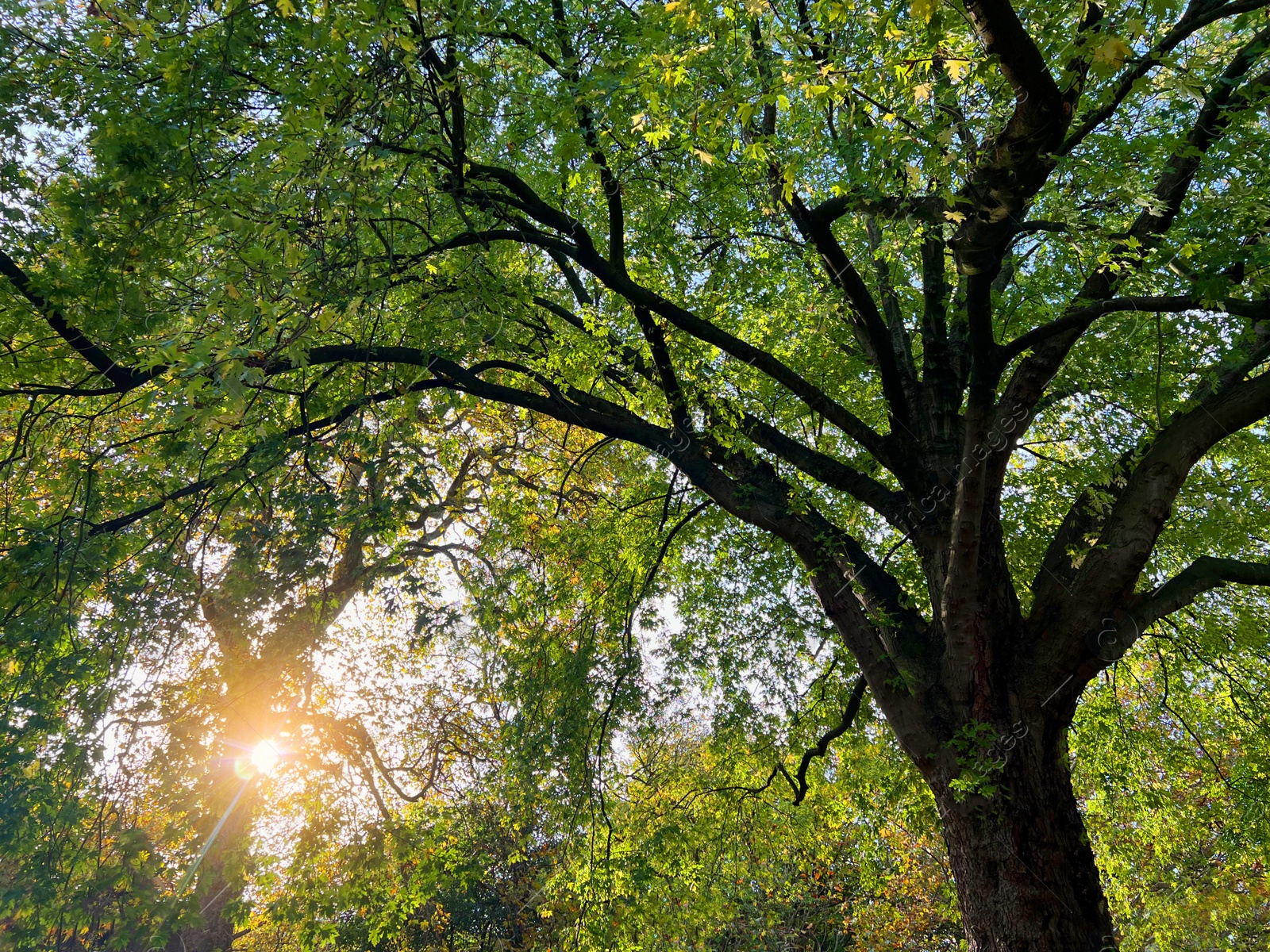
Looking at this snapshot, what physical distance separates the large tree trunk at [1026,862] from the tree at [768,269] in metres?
0.02

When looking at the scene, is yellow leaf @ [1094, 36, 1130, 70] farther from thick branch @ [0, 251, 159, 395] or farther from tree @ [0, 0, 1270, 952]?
thick branch @ [0, 251, 159, 395]

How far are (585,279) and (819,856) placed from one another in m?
7.20

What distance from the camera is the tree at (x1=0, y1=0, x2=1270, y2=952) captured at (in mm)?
3479

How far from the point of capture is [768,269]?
7.34 meters

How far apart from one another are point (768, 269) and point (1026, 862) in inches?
201

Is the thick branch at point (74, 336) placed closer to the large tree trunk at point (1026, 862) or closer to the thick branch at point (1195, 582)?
the large tree trunk at point (1026, 862)

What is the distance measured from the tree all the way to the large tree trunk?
0.07ft

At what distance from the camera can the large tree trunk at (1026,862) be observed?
4.40 meters

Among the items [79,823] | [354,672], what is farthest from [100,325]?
[354,672]

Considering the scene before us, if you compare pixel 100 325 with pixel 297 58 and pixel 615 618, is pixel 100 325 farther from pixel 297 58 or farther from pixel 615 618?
pixel 615 618

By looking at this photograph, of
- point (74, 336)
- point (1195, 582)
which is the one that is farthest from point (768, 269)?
point (74, 336)

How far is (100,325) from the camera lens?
447 cm

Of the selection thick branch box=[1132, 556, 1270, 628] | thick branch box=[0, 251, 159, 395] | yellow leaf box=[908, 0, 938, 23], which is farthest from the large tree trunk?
thick branch box=[0, 251, 159, 395]

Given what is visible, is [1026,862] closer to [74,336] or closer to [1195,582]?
[1195,582]
